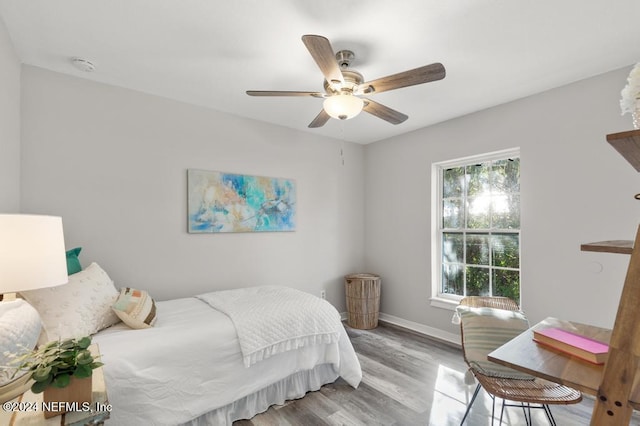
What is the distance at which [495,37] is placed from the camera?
6.48ft

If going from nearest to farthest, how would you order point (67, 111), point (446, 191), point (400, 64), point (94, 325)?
1. point (94, 325)
2. point (400, 64)
3. point (67, 111)
4. point (446, 191)

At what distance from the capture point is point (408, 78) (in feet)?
6.10

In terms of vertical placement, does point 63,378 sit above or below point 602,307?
above

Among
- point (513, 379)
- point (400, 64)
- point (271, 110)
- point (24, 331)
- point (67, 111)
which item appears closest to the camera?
point (24, 331)

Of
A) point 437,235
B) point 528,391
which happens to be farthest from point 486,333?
point 437,235

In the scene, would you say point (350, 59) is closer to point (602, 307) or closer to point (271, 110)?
point (271, 110)

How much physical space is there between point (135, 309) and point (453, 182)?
337cm

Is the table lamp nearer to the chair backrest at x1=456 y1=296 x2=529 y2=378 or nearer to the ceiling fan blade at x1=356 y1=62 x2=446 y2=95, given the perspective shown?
the ceiling fan blade at x1=356 y1=62 x2=446 y2=95

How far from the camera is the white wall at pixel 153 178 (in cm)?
244

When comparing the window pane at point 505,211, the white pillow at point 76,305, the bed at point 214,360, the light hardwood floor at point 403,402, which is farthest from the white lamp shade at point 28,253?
the window pane at point 505,211

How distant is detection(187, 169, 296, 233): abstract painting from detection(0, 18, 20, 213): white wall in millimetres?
1211

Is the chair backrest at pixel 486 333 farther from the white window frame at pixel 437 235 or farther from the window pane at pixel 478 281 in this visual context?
the white window frame at pixel 437 235

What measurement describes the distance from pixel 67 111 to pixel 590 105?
13.7 feet

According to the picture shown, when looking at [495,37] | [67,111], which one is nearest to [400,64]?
[495,37]
